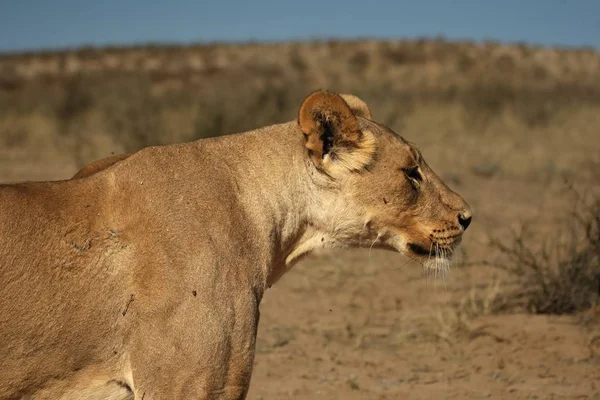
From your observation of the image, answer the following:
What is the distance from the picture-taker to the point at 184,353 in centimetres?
355

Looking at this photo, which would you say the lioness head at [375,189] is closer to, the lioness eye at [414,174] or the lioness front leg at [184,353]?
the lioness eye at [414,174]

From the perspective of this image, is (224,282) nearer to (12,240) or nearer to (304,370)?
(12,240)

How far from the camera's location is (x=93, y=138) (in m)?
20.5

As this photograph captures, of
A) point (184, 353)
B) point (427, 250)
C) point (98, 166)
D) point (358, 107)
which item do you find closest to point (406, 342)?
point (427, 250)

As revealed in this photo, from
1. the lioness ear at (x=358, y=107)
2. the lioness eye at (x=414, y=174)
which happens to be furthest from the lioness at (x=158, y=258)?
the lioness ear at (x=358, y=107)

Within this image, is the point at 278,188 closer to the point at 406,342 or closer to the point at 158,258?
the point at 158,258

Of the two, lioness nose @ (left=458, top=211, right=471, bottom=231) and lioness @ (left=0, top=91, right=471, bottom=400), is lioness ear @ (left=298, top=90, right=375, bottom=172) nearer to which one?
lioness @ (left=0, top=91, right=471, bottom=400)

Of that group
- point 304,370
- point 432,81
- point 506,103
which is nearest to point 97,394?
point 304,370

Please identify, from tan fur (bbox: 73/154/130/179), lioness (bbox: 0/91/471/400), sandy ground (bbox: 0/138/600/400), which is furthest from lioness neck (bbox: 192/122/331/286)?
sandy ground (bbox: 0/138/600/400)

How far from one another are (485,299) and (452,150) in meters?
14.3

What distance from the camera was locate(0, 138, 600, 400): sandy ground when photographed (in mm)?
6395

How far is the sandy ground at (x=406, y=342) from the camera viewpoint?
639cm

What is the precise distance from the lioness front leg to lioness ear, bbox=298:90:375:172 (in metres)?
0.98

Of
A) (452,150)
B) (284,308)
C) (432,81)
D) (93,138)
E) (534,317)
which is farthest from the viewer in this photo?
(432,81)
